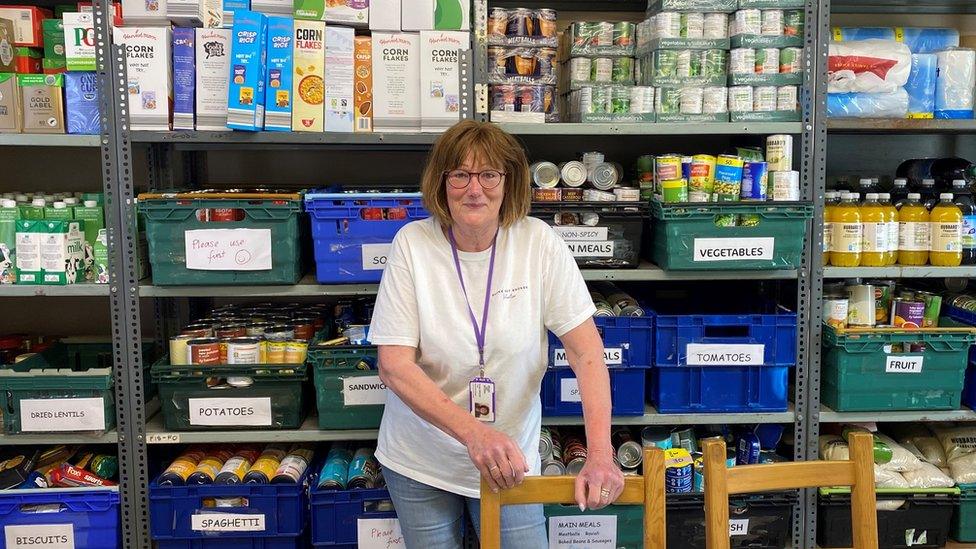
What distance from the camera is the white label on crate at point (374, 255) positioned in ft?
8.50

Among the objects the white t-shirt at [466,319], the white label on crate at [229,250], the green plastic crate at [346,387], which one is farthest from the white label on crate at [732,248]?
the white label on crate at [229,250]

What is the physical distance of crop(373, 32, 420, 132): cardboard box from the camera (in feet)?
8.32

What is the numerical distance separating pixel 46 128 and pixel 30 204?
0.84 ft

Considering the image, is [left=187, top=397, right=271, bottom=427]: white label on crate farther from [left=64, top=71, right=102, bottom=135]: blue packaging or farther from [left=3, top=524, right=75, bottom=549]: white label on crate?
[left=64, top=71, right=102, bottom=135]: blue packaging

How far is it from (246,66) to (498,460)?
5.03 feet

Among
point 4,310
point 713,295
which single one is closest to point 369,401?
point 713,295

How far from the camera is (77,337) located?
3234 mm

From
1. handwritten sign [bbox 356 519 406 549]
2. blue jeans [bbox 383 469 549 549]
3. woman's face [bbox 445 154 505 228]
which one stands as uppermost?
woman's face [bbox 445 154 505 228]

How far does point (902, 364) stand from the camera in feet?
9.05

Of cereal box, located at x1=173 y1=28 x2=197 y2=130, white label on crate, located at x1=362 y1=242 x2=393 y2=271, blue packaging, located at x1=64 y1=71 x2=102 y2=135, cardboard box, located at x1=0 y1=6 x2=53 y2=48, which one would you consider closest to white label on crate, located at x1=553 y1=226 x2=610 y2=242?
white label on crate, located at x1=362 y1=242 x2=393 y2=271

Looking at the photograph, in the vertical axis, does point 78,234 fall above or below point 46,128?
below

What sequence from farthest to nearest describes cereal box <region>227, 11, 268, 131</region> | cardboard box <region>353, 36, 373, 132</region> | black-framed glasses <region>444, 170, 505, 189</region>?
cardboard box <region>353, 36, 373, 132</region>
cereal box <region>227, 11, 268, 131</region>
black-framed glasses <region>444, 170, 505, 189</region>

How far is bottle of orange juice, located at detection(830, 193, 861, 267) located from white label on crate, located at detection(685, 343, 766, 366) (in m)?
0.42

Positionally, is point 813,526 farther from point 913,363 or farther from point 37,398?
point 37,398
